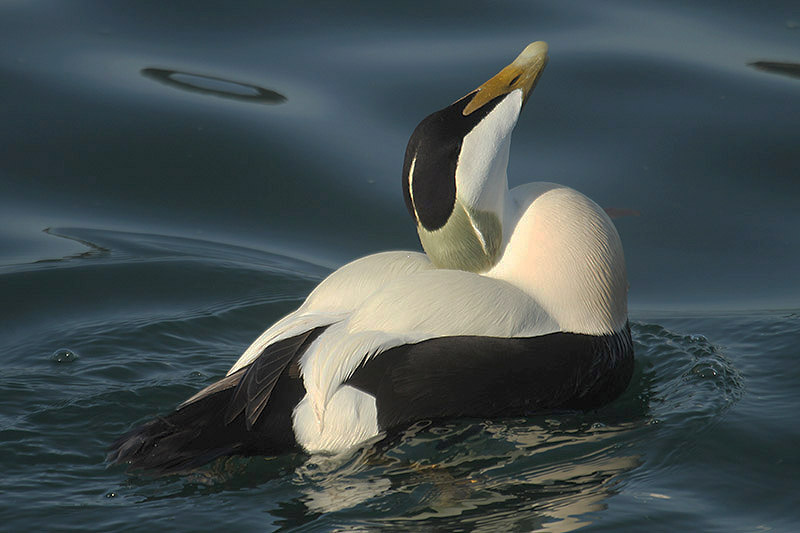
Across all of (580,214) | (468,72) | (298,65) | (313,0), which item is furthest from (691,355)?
(313,0)

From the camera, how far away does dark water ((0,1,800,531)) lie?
281 centimetres

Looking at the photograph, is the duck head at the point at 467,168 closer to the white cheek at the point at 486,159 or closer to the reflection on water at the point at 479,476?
the white cheek at the point at 486,159

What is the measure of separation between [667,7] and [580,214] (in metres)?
3.29

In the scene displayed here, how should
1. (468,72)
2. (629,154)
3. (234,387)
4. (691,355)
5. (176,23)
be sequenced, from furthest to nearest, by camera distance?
(176,23) < (468,72) < (629,154) < (691,355) < (234,387)

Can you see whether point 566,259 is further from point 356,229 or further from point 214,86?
point 214,86

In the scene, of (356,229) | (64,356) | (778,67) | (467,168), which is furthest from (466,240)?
(778,67)

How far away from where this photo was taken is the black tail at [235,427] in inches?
112

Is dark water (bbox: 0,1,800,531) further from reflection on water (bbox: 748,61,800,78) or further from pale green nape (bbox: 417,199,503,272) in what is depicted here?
pale green nape (bbox: 417,199,503,272)

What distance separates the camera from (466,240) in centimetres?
308

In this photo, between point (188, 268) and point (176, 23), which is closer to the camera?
point (188, 268)

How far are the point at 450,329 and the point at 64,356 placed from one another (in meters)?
1.53

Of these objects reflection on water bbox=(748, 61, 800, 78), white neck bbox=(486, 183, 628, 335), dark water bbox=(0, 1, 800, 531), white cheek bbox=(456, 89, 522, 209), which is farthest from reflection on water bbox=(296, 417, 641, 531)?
reflection on water bbox=(748, 61, 800, 78)

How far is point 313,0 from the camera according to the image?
241 inches

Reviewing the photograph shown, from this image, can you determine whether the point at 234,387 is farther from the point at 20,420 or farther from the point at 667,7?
the point at 667,7
